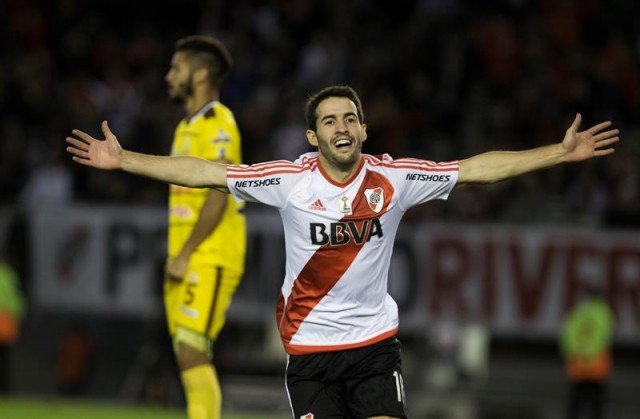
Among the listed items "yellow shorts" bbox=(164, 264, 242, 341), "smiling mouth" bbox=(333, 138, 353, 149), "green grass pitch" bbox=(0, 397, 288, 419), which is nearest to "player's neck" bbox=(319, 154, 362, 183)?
"smiling mouth" bbox=(333, 138, 353, 149)

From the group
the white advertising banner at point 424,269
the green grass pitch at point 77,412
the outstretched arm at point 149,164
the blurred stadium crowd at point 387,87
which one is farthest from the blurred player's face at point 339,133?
the blurred stadium crowd at point 387,87

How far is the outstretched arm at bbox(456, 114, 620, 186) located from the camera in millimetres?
6383

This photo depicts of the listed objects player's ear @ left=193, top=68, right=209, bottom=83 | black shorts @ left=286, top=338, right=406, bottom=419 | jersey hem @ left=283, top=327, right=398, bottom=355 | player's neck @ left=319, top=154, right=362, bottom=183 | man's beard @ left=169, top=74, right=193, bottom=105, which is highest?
player's ear @ left=193, top=68, right=209, bottom=83

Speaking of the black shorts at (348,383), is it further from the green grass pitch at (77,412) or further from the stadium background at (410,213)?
the stadium background at (410,213)

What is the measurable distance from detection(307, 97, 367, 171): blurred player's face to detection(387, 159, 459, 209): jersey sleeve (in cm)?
23

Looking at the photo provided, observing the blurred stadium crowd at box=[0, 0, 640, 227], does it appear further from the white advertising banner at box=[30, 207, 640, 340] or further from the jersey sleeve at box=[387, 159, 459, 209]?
the jersey sleeve at box=[387, 159, 459, 209]

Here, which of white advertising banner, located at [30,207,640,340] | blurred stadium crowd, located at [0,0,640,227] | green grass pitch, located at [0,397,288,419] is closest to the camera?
green grass pitch, located at [0,397,288,419]

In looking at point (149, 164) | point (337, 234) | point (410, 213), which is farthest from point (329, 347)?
point (410, 213)

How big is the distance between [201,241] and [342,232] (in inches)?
61.3

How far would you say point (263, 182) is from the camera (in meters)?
6.42

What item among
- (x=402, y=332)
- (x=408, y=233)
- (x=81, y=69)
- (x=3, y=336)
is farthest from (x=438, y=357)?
(x=81, y=69)

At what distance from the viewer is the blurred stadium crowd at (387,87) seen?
1587 cm

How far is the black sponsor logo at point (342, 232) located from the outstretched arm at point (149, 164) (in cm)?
52

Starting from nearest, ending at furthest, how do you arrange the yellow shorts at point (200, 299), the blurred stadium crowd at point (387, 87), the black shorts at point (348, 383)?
the black shorts at point (348, 383), the yellow shorts at point (200, 299), the blurred stadium crowd at point (387, 87)
